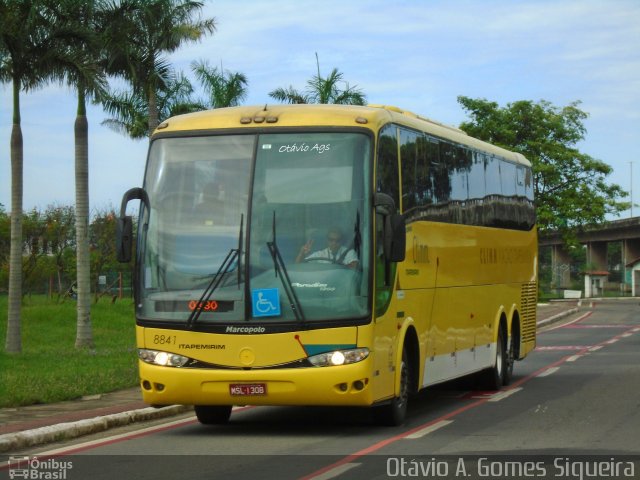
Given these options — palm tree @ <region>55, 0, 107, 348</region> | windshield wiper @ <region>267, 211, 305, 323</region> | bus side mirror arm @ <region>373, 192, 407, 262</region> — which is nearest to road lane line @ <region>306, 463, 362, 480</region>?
windshield wiper @ <region>267, 211, 305, 323</region>

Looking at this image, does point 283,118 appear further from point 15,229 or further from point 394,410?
point 15,229

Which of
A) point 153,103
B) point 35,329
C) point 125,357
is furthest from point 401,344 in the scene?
point 35,329

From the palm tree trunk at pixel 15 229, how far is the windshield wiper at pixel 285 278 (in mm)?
17628

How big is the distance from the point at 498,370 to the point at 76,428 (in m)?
8.53

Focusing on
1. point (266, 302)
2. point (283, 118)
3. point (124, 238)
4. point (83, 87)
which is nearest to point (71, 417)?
point (124, 238)

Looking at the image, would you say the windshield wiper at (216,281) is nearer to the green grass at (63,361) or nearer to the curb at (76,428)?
the curb at (76,428)

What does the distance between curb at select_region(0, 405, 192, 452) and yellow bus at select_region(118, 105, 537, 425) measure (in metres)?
0.77

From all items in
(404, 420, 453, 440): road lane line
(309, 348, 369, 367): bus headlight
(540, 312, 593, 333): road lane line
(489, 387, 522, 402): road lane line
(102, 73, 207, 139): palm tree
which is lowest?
(489, 387, 522, 402): road lane line

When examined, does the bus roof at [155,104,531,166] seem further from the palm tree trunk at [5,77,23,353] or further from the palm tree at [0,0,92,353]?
the palm tree trunk at [5,77,23,353]

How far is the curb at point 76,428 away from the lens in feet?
41.0

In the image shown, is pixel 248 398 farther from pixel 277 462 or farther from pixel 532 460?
pixel 532 460

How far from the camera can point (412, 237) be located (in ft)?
50.6

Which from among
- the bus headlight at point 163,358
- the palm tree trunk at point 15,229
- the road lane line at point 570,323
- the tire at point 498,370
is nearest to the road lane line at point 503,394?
the tire at point 498,370

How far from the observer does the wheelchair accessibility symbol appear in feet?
43.7
